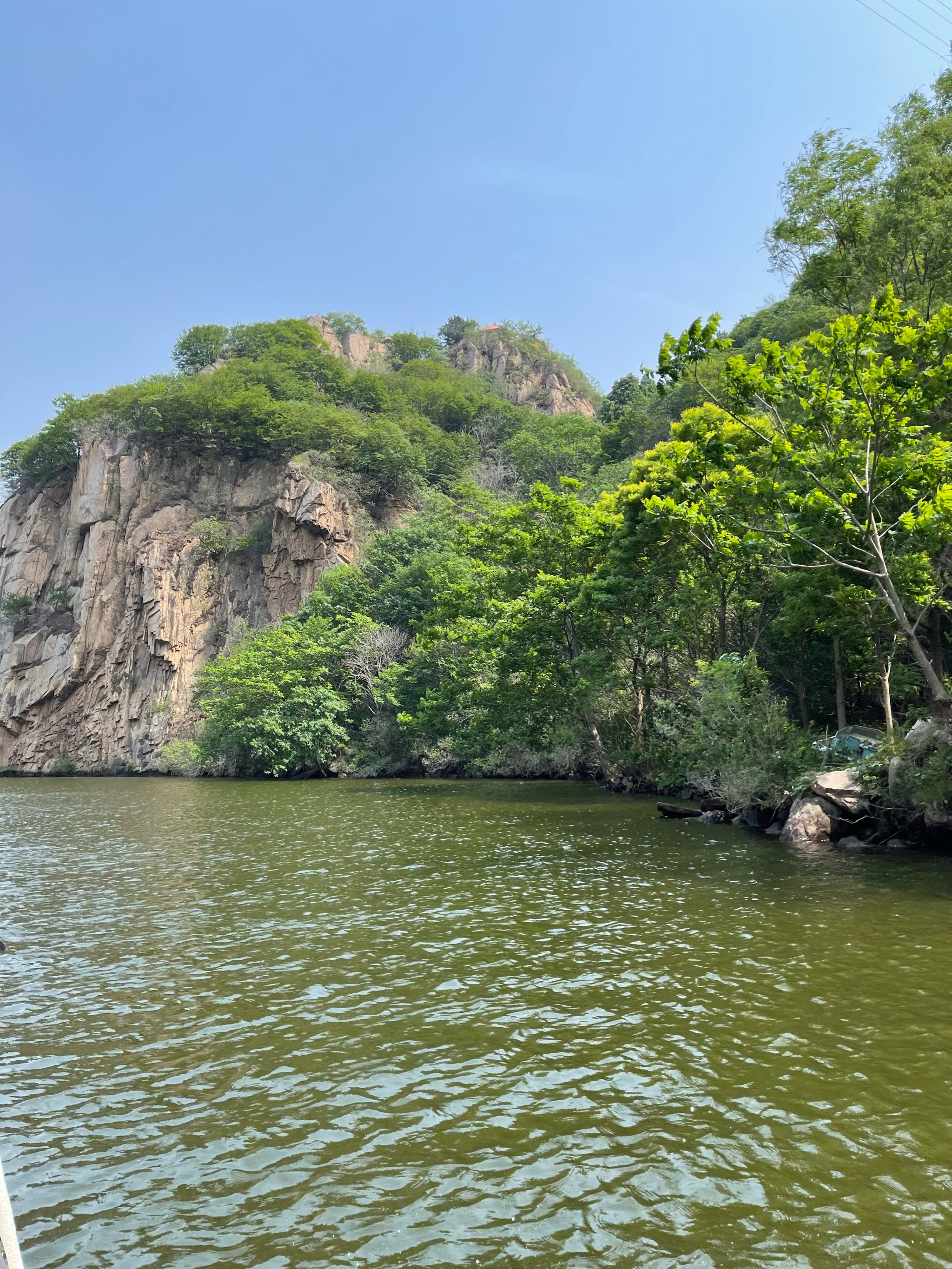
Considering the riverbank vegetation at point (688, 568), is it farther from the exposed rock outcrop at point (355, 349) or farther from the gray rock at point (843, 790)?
the exposed rock outcrop at point (355, 349)

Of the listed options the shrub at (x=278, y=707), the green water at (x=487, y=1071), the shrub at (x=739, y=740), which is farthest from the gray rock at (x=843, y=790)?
the shrub at (x=278, y=707)

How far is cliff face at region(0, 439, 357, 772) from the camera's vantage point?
181 feet

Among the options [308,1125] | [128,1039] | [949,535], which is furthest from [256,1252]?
[949,535]

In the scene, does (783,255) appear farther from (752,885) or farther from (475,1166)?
(475,1166)

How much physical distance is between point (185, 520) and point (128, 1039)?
56261mm

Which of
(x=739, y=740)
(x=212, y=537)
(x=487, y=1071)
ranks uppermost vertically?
(x=212, y=537)

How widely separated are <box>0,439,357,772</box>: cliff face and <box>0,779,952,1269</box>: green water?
141ft

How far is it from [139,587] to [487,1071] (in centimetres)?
5528

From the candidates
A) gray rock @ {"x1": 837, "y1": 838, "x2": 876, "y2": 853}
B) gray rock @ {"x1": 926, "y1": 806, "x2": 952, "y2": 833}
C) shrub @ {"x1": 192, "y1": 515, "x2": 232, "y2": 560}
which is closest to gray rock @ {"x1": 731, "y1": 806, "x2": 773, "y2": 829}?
gray rock @ {"x1": 837, "y1": 838, "x2": 876, "y2": 853}

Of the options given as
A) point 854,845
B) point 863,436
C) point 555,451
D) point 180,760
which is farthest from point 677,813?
point 555,451

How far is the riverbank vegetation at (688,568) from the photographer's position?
15.2 meters

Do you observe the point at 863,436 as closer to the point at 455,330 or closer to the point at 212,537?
the point at 212,537

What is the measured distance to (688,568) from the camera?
27.2 m

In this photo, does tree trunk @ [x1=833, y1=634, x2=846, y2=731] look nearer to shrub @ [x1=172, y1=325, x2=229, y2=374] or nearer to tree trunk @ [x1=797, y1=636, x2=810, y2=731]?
A: tree trunk @ [x1=797, y1=636, x2=810, y2=731]
